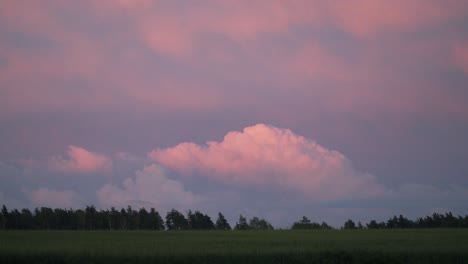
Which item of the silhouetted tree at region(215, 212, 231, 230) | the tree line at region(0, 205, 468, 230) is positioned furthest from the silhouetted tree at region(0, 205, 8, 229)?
the silhouetted tree at region(215, 212, 231, 230)

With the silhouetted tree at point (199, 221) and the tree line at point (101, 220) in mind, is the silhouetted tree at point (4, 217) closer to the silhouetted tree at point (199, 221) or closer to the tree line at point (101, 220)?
the tree line at point (101, 220)

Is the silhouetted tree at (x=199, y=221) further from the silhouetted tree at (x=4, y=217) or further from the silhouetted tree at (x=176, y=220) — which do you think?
the silhouetted tree at (x=4, y=217)

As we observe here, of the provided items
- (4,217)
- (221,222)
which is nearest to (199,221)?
(221,222)

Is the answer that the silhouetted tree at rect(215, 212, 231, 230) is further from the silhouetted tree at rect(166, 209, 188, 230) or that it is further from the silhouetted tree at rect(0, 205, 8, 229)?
the silhouetted tree at rect(0, 205, 8, 229)

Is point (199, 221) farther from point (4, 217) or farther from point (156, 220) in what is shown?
point (4, 217)

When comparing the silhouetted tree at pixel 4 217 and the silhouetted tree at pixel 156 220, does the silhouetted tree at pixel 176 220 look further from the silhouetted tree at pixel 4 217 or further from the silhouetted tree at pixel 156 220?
the silhouetted tree at pixel 4 217

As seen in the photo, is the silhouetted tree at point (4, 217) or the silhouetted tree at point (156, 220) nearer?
the silhouetted tree at point (4, 217)

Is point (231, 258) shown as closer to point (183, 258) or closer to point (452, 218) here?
point (183, 258)

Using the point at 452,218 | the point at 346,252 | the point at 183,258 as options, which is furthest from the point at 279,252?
the point at 452,218

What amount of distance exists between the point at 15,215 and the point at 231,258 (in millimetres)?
107592

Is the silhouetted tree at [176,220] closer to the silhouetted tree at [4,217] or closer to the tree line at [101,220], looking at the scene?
the tree line at [101,220]

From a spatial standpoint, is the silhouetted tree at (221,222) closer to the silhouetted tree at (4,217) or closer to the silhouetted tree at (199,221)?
the silhouetted tree at (199,221)

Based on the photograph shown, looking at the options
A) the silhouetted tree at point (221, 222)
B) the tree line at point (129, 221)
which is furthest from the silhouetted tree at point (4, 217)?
the silhouetted tree at point (221, 222)

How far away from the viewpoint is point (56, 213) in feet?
452
